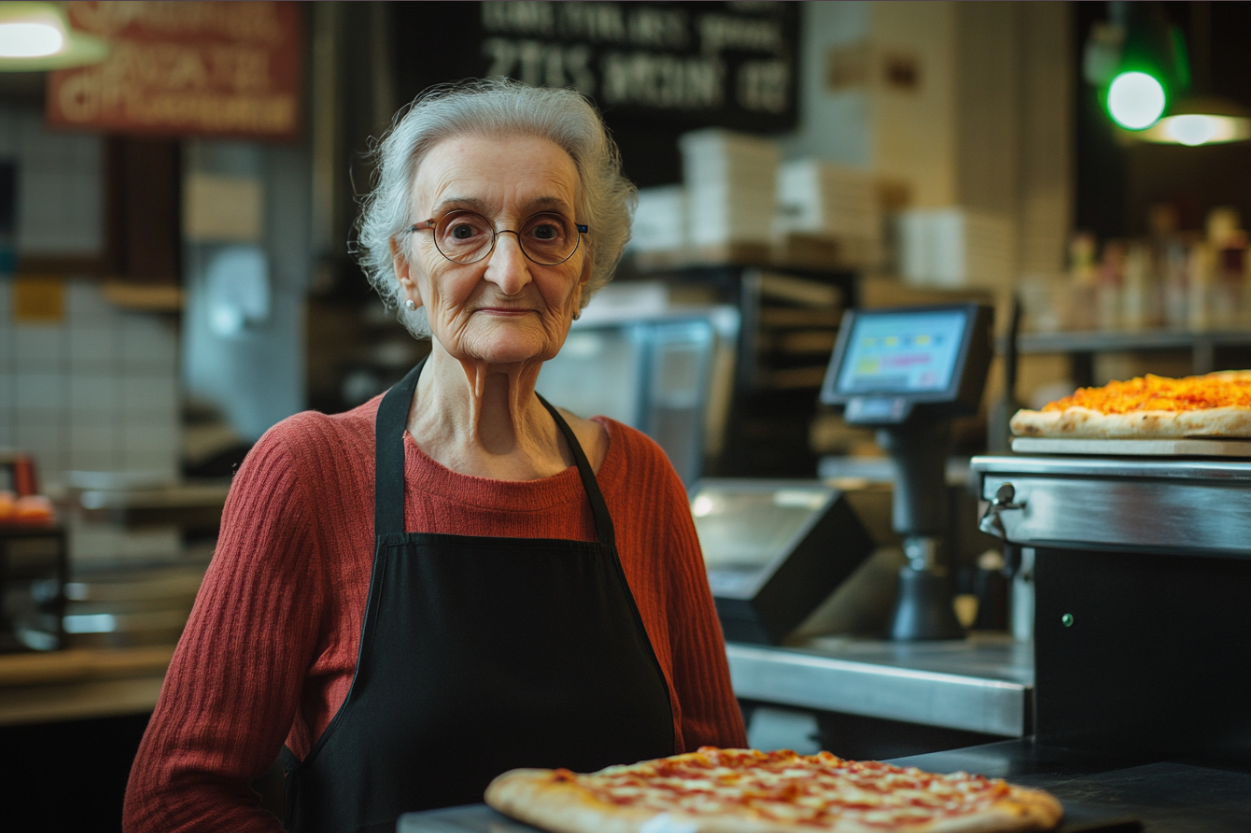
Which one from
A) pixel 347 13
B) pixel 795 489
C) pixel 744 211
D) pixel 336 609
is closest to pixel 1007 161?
pixel 744 211

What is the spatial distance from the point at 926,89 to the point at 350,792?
4810 mm

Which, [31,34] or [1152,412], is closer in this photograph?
[1152,412]

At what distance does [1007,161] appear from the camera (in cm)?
593

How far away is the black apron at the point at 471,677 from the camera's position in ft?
4.55

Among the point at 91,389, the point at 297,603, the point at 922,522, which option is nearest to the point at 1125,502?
the point at 922,522

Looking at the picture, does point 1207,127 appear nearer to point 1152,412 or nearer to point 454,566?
point 1152,412

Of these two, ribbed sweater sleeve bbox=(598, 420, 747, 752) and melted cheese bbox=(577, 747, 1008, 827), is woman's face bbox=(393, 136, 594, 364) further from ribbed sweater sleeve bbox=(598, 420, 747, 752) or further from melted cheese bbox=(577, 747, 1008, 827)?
melted cheese bbox=(577, 747, 1008, 827)

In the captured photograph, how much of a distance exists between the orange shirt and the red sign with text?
304 cm

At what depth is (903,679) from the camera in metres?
2.04

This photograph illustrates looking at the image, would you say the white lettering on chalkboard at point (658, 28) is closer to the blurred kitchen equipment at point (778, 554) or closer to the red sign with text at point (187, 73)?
the red sign with text at point (187, 73)

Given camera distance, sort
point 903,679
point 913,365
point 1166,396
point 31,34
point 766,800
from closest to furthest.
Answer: point 766,800, point 1166,396, point 903,679, point 913,365, point 31,34

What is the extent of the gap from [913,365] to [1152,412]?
2.17ft

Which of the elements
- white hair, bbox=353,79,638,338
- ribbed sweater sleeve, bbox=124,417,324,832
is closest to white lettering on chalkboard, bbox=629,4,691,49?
white hair, bbox=353,79,638,338

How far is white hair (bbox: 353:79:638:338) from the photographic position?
61.2 inches
